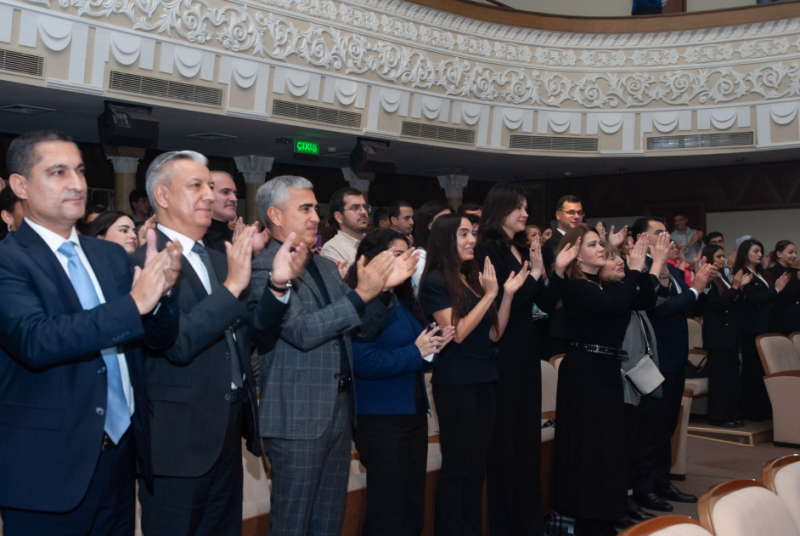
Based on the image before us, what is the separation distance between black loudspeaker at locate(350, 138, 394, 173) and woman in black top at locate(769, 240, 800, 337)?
4340 mm

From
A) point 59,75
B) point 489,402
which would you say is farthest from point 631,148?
point 489,402

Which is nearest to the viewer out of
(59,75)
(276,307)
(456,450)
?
(276,307)

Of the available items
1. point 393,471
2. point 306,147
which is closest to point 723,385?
point 393,471

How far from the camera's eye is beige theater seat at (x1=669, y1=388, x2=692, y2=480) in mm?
4000

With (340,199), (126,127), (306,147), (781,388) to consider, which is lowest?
(781,388)

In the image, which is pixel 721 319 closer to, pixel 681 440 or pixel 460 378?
pixel 681 440

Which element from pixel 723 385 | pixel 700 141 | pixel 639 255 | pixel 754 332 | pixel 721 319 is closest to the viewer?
pixel 639 255

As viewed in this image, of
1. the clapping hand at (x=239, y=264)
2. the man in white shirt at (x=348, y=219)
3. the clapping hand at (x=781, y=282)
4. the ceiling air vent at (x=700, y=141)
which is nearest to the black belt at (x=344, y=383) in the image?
the clapping hand at (x=239, y=264)

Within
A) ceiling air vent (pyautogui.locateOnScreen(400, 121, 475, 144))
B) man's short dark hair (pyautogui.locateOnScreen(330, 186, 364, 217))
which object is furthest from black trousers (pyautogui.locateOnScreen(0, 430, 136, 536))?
ceiling air vent (pyautogui.locateOnScreen(400, 121, 475, 144))

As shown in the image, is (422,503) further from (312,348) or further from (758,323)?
(758,323)

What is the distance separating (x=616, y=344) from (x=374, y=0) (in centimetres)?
593

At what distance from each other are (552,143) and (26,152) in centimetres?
850

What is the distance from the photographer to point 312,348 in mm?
2027

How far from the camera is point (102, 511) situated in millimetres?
1562
